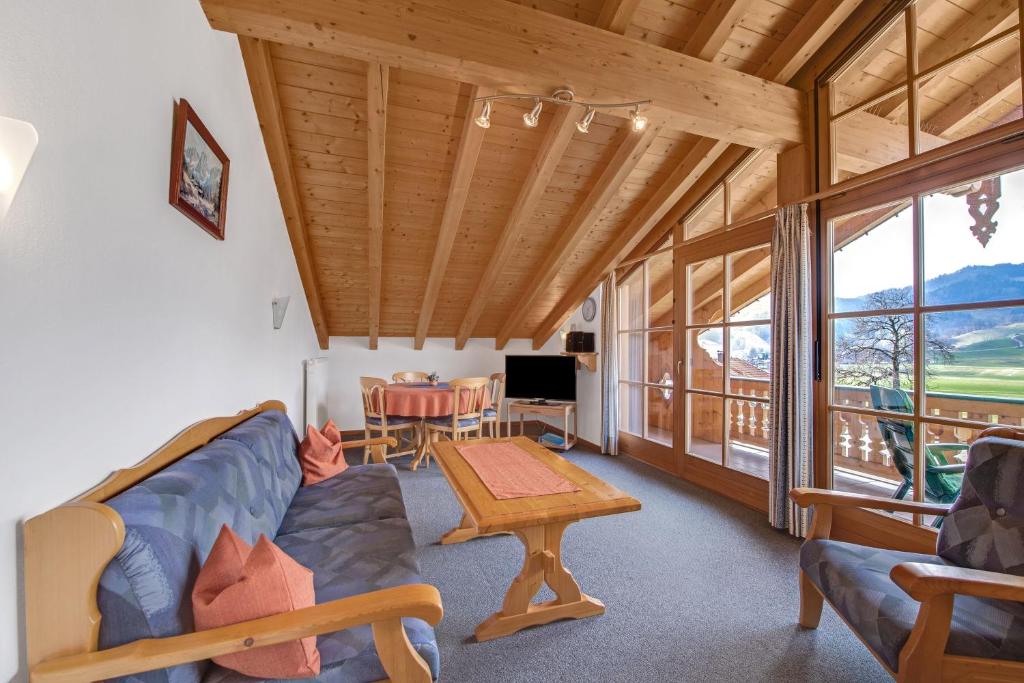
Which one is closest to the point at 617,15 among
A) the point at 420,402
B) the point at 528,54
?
the point at 528,54

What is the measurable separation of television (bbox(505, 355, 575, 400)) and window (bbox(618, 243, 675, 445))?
62 centimetres

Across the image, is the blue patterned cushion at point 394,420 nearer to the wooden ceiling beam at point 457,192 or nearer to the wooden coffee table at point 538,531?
the wooden ceiling beam at point 457,192

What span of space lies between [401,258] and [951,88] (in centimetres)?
395

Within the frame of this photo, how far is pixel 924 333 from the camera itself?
2225mm

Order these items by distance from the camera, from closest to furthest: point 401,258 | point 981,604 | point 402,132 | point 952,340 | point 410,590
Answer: point 410,590
point 981,604
point 952,340
point 402,132
point 401,258

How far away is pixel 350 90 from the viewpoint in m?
2.64

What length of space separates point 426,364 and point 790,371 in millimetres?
4244

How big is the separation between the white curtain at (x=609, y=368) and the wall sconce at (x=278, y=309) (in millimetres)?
3157

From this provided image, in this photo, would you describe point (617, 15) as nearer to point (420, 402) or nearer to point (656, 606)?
point (656, 606)

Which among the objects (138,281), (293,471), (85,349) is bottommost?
(293,471)

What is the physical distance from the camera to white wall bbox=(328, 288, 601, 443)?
5.05 metres

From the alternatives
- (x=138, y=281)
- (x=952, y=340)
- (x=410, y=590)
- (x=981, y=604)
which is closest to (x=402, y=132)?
(x=138, y=281)

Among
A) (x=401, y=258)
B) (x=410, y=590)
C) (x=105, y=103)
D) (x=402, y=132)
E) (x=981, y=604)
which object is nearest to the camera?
(x=410, y=590)

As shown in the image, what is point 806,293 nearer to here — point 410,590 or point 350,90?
point 410,590
